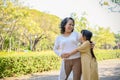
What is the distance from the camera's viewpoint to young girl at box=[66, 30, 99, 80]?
8.54 feet

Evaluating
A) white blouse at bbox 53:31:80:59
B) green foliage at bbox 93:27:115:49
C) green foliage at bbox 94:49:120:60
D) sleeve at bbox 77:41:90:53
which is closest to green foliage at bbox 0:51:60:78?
white blouse at bbox 53:31:80:59

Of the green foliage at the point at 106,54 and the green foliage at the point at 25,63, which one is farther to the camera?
the green foliage at the point at 106,54

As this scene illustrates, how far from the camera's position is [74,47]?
267 cm

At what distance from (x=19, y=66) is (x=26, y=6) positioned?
10.1 metres

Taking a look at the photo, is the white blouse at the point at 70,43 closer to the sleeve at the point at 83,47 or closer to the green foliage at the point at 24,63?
the sleeve at the point at 83,47

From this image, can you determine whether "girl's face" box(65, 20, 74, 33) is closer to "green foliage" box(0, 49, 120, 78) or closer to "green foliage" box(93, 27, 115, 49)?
"green foliage" box(0, 49, 120, 78)

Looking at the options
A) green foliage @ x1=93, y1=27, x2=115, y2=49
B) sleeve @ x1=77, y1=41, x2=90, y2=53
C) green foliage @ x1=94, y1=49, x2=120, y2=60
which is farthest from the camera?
green foliage @ x1=93, y1=27, x2=115, y2=49

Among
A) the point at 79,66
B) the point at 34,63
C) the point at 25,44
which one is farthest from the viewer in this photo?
the point at 25,44

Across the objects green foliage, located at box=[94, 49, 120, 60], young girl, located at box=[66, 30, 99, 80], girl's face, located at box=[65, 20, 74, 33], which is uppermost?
girl's face, located at box=[65, 20, 74, 33]

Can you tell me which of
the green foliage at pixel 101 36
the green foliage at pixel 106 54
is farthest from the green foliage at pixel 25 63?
the green foliage at pixel 101 36

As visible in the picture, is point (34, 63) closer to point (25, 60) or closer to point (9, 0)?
point (25, 60)

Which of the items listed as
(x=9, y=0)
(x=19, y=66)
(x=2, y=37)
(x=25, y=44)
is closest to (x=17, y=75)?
(x=19, y=66)

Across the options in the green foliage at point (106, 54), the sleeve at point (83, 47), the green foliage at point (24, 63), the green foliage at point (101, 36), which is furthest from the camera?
the green foliage at point (101, 36)

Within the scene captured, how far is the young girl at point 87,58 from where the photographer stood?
8.54 feet
